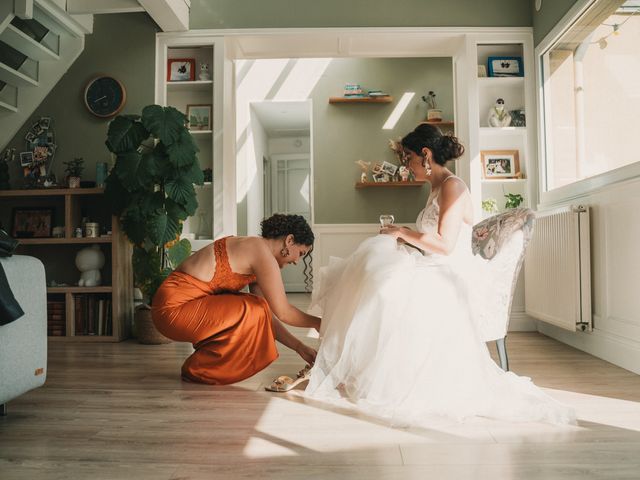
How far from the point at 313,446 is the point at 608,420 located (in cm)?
114

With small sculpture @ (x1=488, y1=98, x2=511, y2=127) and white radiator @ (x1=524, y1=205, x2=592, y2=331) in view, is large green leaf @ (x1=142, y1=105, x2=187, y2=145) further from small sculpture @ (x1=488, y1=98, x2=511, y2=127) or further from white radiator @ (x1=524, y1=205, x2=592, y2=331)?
white radiator @ (x1=524, y1=205, x2=592, y2=331)

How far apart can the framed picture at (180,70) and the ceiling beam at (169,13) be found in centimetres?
27

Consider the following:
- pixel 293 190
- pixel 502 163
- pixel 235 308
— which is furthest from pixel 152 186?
pixel 293 190

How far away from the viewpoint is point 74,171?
430 cm

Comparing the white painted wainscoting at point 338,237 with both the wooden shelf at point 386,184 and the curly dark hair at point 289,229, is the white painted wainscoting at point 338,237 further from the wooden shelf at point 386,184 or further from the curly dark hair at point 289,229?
the curly dark hair at point 289,229

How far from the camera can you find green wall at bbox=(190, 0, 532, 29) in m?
4.43

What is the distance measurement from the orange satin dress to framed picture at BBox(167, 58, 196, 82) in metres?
2.39

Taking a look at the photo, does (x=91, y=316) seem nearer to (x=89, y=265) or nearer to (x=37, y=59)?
(x=89, y=265)

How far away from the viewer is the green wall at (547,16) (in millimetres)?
3811

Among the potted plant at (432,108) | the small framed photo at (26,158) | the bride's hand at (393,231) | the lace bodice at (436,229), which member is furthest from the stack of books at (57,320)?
the potted plant at (432,108)

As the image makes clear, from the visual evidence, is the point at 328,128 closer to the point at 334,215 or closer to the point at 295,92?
the point at 295,92

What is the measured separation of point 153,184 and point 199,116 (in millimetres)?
1017

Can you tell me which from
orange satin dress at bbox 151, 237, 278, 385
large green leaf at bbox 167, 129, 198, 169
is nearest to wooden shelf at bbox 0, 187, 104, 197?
large green leaf at bbox 167, 129, 198, 169

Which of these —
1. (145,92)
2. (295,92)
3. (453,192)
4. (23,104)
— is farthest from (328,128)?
(453,192)
